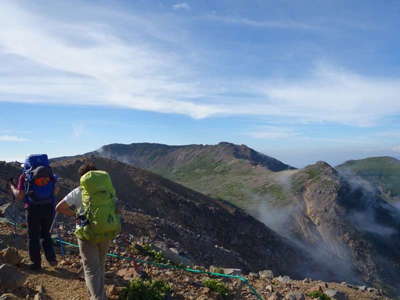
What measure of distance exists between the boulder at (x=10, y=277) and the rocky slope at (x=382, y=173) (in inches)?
6060

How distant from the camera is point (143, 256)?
1032 cm

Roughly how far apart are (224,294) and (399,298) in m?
40.7

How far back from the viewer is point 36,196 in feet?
23.4

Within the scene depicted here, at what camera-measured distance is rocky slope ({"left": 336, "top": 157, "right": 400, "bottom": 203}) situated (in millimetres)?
156462

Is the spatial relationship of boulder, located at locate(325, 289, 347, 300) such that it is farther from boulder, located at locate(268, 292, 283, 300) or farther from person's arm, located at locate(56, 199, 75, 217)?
person's arm, located at locate(56, 199, 75, 217)

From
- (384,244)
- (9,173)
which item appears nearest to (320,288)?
(9,173)

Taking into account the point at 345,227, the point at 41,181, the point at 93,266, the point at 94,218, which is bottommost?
the point at 345,227

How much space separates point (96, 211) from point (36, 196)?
1970 mm

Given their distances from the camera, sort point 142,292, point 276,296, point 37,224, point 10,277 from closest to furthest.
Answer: point 10,277 → point 142,292 → point 37,224 → point 276,296

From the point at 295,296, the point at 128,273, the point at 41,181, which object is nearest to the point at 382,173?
the point at 295,296

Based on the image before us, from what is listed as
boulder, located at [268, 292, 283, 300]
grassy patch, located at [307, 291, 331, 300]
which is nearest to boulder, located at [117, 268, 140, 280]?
boulder, located at [268, 292, 283, 300]

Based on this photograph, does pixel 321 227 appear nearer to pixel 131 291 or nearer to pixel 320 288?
pixel 320 288

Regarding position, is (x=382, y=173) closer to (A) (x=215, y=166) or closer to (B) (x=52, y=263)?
(A) (x=215, y=166)

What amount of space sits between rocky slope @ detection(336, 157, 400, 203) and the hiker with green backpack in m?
154
